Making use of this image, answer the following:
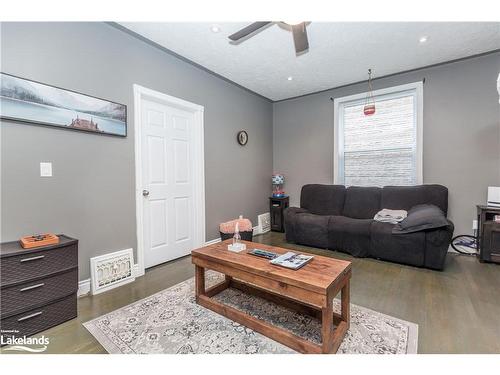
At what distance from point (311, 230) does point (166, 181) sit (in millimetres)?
2263

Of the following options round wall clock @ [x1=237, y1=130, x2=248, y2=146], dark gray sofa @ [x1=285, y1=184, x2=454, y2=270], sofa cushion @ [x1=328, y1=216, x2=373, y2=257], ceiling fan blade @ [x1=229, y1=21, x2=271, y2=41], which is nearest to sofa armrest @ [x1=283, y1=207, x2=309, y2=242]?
dark gray sofa @ [x1=285, y1=184, x2=454, y2=270]

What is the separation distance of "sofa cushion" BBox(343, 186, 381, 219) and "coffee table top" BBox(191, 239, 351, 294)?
89.6 inches

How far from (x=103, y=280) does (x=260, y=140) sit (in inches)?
136

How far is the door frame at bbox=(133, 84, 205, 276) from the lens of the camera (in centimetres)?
266

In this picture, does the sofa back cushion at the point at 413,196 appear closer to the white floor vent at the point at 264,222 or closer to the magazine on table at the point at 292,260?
the white floor vent at the point at 264,222

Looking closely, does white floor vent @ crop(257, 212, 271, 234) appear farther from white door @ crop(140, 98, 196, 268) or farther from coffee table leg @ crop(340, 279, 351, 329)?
coffee table leg @ crop(340, 279, 351, 329)

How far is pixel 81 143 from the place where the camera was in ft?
7.22

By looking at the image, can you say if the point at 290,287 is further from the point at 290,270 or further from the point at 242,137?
the point at 242,137

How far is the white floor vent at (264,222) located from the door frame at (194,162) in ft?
4.65

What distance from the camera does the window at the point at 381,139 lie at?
11.9ft

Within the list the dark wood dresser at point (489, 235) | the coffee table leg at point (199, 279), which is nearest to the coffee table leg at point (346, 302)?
the coffee table leg at point (199, 279)

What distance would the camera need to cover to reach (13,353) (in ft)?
4.81

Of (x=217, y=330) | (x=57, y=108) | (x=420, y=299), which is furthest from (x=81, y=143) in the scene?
(x=420, y=299)
